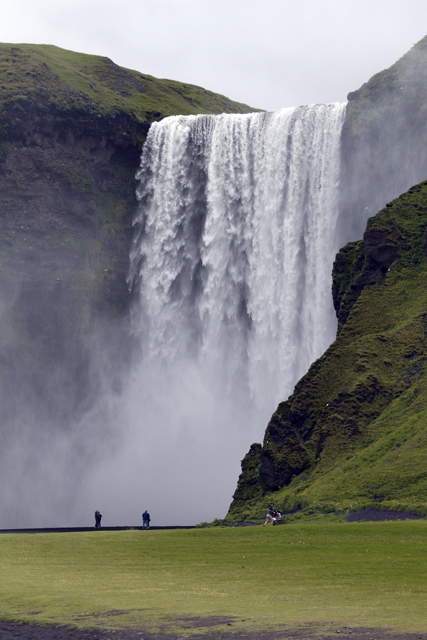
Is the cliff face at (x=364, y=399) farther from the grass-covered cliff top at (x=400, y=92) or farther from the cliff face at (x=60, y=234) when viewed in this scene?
the cliff face at (x=60, y=234)

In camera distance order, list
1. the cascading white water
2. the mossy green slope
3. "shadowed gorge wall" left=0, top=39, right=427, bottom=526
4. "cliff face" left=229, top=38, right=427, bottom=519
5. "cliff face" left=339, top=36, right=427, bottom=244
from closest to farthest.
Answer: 1. the mossy green slope
2. "cliff face" left=229, top=38, right=427, bottom=519
3. "cliff face" left=339, top=36, right=427, bottom=244
4. "shadowed gorge wall" left=0, top=39, right=427, bottom=526
5. the cascading white water

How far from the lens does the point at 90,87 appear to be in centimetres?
9556

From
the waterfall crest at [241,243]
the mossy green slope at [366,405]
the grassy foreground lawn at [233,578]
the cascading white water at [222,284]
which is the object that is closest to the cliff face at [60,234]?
the cascading white water at [222,284]

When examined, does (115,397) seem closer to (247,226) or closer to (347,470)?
→ (247,226)

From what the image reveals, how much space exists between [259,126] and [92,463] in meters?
38.9

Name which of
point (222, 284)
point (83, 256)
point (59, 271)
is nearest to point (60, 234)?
point (83, 256)

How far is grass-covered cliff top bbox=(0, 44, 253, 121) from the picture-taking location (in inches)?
3465

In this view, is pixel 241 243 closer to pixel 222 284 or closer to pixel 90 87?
pixel 222 284

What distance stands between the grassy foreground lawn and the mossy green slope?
724 centimetres

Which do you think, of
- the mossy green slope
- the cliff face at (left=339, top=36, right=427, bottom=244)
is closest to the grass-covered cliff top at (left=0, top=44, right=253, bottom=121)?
the cliff face at (left=339, top=36, right=427, bottom=244)

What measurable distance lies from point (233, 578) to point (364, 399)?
27.8 m

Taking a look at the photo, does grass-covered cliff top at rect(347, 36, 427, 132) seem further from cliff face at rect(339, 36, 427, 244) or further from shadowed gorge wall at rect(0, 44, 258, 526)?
shadowed gorge wall at rect(0, 44, 258, 526)

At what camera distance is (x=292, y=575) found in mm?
24266

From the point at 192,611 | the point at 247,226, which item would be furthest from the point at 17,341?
the point at 192,611
